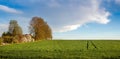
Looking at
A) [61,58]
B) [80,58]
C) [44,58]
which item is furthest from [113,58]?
[44,58]

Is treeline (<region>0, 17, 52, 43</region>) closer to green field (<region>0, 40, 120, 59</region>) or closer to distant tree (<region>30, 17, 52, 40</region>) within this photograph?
distant tree (<region>30, 17, 52, 40</region>)

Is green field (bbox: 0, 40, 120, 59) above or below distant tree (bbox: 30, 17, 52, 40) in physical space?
below

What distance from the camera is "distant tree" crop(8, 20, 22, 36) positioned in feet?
378

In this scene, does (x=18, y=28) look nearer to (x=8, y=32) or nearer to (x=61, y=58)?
(x=8, y=32)

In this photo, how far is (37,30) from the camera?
11388 cm

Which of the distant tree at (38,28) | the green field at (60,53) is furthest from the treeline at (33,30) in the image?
the green field at (60,53)

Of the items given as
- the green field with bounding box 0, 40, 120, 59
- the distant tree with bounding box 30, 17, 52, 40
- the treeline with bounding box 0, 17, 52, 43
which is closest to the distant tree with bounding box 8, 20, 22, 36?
the treeline with bounding box 0, 17, 52, 43

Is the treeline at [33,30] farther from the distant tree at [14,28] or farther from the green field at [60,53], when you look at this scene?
the green field at [60,53]

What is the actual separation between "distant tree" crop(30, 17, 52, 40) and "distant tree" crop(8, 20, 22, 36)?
6.15m

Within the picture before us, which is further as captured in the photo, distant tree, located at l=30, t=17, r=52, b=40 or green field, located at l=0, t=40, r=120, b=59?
distant tree, located at l=30, t=17, r=52, b=40

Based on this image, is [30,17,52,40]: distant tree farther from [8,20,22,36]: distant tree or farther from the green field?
the green field

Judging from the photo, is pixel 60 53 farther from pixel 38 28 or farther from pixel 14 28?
pixel 14 28

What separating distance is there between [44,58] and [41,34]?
84.1 m

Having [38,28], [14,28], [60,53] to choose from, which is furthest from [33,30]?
[60,53]
